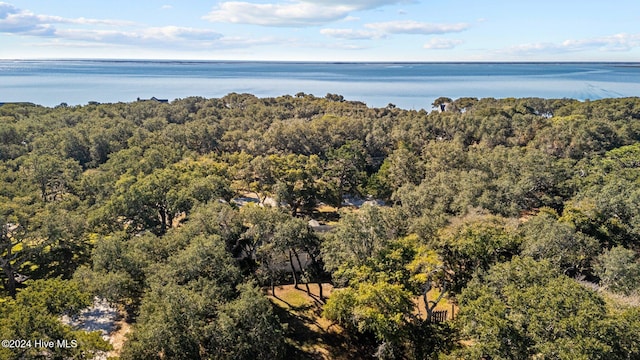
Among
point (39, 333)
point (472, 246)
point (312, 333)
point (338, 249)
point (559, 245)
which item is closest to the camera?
point (39, 333)

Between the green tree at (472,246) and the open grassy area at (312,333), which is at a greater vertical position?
the green tree at (472,246)

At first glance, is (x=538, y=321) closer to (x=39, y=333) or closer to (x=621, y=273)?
(x=621, y=273)

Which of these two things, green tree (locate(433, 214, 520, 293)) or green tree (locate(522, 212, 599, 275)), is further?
green tree (locate(522, 212, 599, 275))

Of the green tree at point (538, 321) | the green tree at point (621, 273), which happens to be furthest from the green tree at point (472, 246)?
the green tree at point (621, 273)

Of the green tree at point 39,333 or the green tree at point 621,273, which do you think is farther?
the green tree at point 621,273

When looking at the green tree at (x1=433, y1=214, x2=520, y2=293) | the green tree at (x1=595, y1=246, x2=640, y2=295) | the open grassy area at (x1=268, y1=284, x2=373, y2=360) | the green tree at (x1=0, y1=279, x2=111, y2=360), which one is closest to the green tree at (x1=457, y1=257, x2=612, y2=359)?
the green tree at (x1=433, y1=214, x2=520, y2=293)

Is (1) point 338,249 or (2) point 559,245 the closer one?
(2) point 559,245

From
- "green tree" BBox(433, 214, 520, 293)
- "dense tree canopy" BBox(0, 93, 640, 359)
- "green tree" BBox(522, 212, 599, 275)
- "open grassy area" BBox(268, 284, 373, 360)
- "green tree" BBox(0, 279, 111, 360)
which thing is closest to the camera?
"green tree" BBox(0, 279, 111, 360)

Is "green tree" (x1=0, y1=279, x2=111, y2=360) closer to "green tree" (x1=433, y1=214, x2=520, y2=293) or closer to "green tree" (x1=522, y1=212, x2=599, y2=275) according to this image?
"green tree" (x1=433, y1=214, x2=520, y2=293)

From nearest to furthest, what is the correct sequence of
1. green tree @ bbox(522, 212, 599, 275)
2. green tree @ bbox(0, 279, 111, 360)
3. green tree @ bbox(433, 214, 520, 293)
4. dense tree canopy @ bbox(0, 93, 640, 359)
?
1. green tree @ bbox(0, 279, 111, 360)
2. dense tree canopy @ bbox(0, 93, 640, 359)
3. green tree @ bbox(433, 214, 520, 293)
4. green tree @ bbox(522, 212, 599, 275)

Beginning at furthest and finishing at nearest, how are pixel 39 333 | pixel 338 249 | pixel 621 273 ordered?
pixel 338 249 → pixel 621 273 → pixel 39 333

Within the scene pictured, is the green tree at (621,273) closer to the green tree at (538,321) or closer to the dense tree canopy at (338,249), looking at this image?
the dense tree canopy at (338,249)

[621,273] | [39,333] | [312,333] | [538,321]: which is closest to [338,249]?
[312,333]
